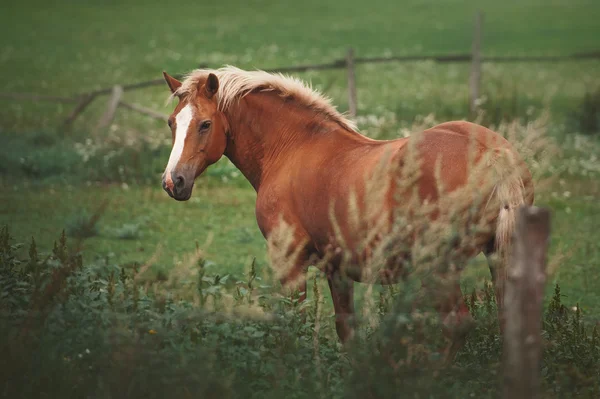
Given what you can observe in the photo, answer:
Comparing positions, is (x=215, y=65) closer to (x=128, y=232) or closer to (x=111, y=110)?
(x=111, y=110)

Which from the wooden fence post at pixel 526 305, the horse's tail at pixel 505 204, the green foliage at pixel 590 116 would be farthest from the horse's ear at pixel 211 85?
the green foliage at pixel 590 116

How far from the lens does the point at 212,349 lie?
448 cm

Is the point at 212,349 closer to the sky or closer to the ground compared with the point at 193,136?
closer to the ground

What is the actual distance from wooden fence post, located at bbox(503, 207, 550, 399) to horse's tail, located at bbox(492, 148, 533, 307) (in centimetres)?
140

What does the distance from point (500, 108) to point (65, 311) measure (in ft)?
40.4

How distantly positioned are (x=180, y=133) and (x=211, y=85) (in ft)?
1.53

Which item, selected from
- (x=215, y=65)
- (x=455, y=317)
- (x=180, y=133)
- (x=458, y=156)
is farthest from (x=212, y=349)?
(x=215, y=65)

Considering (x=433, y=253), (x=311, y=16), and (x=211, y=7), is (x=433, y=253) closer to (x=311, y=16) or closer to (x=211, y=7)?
(x=311, y=16)

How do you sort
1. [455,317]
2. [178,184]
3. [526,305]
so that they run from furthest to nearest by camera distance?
1. [178,184]
2. [455,317]
3. [526,305]

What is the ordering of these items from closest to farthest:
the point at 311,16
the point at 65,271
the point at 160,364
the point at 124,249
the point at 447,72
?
the point at 160,364 < the point at 65,271 < the point at 124,249 < the point at 447,72 < the point at 311,16

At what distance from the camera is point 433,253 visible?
4488mm

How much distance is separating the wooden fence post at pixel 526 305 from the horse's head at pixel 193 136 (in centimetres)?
308

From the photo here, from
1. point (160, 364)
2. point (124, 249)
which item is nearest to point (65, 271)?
point (160, 364)

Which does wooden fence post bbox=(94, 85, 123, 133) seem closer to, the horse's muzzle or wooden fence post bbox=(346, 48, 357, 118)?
wooden fence post bbox=(346, 48, 357, 118)
